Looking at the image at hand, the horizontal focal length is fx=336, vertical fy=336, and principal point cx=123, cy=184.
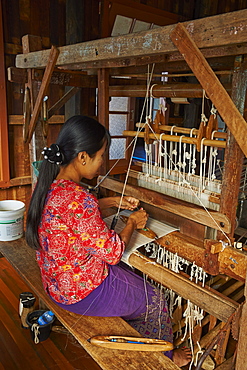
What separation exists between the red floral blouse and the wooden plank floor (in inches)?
33.6

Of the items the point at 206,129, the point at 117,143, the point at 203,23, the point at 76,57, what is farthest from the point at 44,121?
the point at 117,143

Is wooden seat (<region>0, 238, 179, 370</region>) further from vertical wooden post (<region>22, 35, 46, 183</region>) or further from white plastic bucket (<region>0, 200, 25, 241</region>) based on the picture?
vertical wooden post (<region>22, 35, 46, 183</region>)

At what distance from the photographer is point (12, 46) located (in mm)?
3689

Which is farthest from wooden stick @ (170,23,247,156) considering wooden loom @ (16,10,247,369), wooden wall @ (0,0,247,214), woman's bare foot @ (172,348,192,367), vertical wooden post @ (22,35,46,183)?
wooden wall @ (0,0,247,214)

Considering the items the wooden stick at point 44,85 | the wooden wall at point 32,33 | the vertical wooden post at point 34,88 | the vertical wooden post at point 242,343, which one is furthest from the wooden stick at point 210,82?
the wooden wall at point 32,33

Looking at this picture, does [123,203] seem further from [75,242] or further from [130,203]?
[75,242]

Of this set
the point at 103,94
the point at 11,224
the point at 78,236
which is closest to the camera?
the point at 78,236

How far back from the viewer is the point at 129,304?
1790 mm

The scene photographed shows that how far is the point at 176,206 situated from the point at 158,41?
817 mm

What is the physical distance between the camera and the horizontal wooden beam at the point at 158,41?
1.16m

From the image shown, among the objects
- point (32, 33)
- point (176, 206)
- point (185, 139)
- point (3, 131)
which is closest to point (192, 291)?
point (176, 206)

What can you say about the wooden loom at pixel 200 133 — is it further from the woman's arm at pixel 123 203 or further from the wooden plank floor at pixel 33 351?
the wooden plank floor at pixel 33 351

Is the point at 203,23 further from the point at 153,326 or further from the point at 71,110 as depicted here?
the point at 71,110

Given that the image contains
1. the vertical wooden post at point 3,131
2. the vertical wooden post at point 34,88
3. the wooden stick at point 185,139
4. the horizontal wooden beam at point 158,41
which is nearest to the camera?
the horizontal wooden beam at point 158,41
